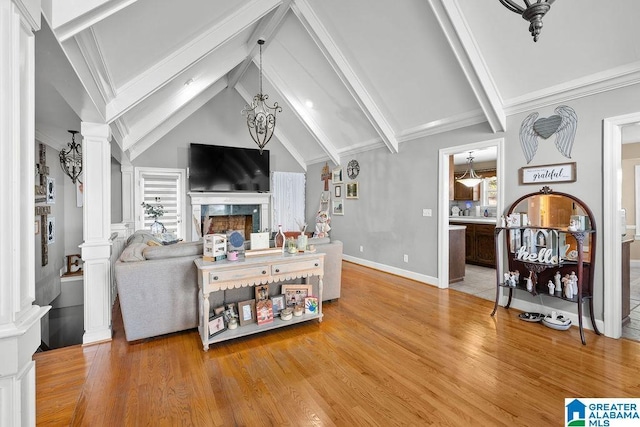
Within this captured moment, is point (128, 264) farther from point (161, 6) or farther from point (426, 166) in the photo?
point (426, 166)

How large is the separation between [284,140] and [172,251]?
5204 mm

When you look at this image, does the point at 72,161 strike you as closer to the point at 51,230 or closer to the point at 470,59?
the point at 51,230

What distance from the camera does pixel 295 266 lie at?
9.90 feet

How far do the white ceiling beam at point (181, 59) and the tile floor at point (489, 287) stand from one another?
4457mm

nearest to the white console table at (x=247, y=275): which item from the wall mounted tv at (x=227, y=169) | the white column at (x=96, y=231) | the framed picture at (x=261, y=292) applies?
the framed picture at (x=261, y=292)

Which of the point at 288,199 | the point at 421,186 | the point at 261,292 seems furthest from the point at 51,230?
the point at 421,186

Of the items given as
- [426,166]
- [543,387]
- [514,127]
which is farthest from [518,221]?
[543,387]

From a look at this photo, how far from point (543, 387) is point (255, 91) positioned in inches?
268

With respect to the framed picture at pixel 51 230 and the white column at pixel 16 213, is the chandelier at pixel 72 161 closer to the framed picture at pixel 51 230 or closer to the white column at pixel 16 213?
the framed picture at pixel 51 230

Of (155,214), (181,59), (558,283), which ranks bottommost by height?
(558,283)

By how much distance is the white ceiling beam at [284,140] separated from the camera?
22.6 feet

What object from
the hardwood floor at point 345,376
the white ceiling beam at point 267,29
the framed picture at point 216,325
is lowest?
the hardwood floor at point 345,376

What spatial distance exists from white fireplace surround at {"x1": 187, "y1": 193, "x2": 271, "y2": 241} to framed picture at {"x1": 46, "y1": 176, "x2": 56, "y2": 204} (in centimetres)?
215

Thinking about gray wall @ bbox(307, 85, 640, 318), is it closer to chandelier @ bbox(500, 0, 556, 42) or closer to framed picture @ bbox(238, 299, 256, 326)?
chandelier @ bbox(500, 0, 556, 42)
